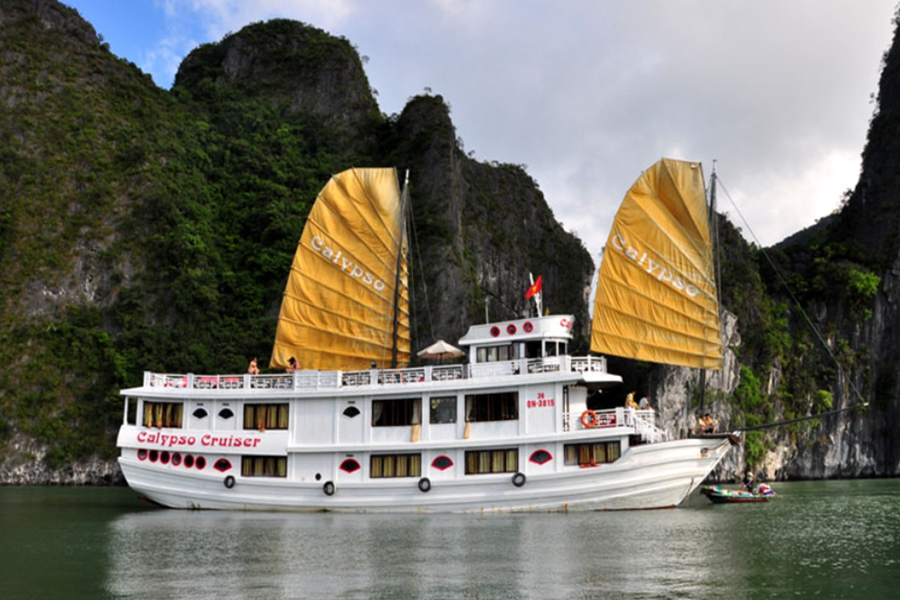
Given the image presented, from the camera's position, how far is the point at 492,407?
67.3 feet

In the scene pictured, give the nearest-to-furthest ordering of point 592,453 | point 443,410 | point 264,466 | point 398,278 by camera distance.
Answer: point 592,453, point 443,410, point 264,466, point 398,278

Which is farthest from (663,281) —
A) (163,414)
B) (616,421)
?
(163,414)

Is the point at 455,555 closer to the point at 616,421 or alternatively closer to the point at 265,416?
the point at 616,421

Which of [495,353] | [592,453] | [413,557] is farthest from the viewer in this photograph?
[495,353]

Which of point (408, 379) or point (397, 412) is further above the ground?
point (408, 379)

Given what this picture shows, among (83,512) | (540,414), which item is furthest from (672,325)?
(83,512)

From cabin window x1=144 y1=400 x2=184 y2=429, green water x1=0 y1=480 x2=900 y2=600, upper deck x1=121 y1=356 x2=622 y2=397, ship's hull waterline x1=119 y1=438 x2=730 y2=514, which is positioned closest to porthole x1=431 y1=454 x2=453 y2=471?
ship's hull waterline x1=119 y1=438 x2=730 y2=514

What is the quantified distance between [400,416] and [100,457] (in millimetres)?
23508

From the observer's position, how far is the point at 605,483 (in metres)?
19.5

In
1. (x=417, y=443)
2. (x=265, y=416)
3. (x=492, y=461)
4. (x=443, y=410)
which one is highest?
(x=443, y=410)

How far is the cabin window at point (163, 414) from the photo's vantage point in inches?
885

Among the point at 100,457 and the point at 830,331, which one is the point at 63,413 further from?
the point at 830,331

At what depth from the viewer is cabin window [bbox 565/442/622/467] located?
1973 centimetres

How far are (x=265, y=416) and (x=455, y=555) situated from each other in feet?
31.5
